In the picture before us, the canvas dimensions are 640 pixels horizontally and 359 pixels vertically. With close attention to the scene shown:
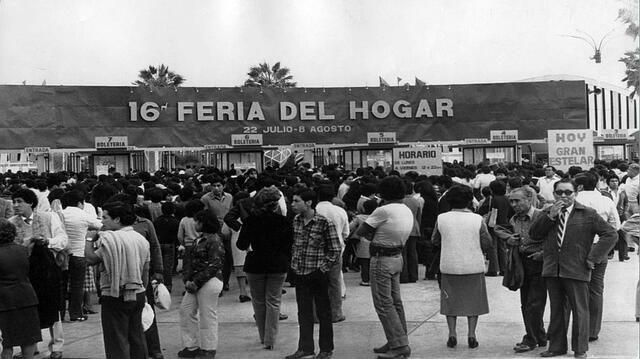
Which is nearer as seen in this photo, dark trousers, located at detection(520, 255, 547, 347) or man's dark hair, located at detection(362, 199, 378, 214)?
dark trousers, located at detection(520, 255, 547, 347)

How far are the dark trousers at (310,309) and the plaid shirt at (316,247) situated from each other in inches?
3.7

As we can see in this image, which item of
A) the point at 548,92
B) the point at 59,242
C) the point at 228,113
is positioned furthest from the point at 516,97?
the point at 59,242

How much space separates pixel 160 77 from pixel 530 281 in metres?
47.6

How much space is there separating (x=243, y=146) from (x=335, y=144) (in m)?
3.48

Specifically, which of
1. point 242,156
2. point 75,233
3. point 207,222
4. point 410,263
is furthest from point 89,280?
point 242,156

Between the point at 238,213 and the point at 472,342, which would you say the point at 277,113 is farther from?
the point at 472,342

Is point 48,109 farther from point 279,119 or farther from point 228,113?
point 279,119

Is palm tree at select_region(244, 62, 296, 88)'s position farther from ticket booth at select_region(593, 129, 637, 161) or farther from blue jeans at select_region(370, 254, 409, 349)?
blue jeans at select_region(370, 254, 409, 349)

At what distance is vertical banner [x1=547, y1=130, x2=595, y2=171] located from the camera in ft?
50.4

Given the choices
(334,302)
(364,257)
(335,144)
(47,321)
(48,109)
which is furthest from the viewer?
(335,144)

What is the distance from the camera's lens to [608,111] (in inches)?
2347

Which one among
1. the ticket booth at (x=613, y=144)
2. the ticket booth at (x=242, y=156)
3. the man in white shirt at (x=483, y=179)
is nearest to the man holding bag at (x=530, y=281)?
the man in white shirt at (x=483, y=179)

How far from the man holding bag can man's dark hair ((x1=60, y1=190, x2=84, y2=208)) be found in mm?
4993

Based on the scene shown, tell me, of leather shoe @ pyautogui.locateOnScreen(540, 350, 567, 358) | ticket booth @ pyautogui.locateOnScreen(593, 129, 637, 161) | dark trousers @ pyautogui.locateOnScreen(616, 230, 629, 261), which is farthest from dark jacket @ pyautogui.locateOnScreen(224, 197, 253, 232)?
ticket booth @ pyautogui.locateOnScreen(593, 129, 637, 161)
